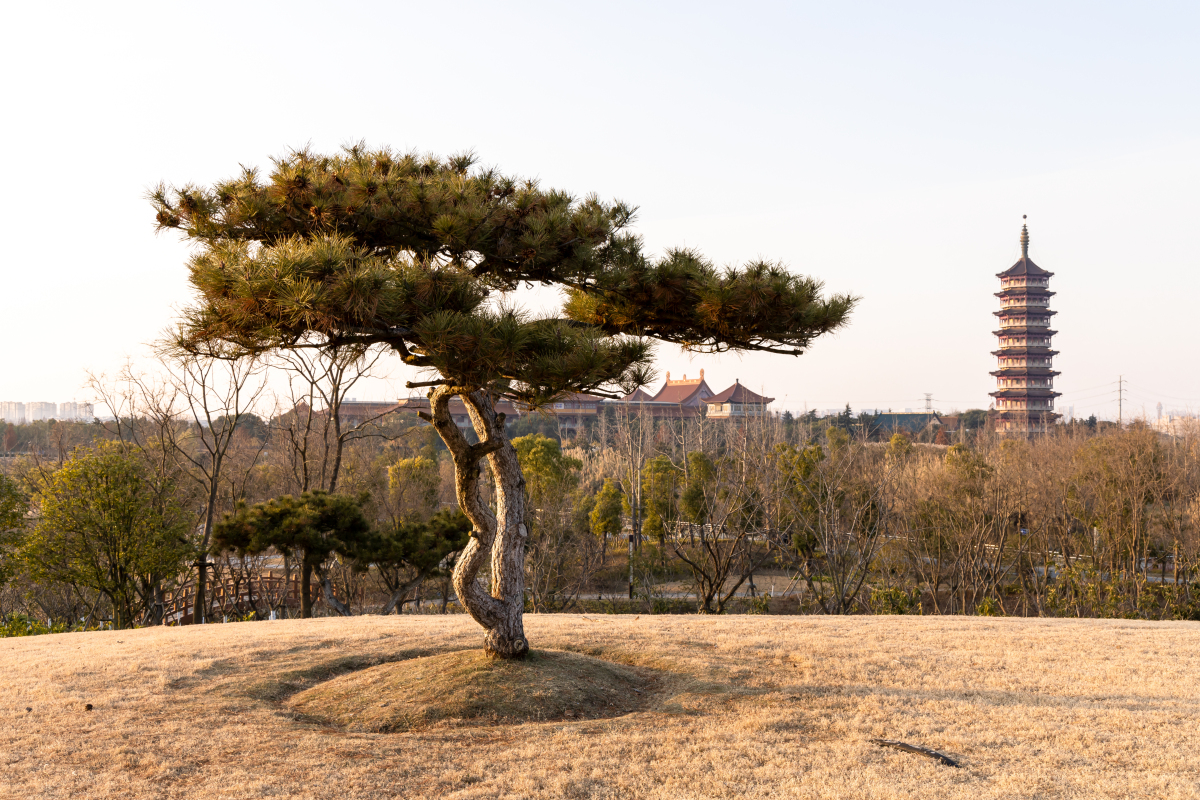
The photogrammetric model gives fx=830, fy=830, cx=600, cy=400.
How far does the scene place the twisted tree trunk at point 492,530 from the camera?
4.98 meters

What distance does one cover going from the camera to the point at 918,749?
142 inches

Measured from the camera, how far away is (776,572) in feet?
67.5

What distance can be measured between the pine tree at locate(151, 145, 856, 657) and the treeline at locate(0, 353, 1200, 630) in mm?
6107

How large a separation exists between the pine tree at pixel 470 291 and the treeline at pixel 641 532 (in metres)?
6.11

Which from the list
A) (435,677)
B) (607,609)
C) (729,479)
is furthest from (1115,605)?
(435,677)

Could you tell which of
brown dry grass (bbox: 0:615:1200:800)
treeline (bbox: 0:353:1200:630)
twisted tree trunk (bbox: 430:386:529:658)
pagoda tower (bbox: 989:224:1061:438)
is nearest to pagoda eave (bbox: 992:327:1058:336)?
pagoda tower (bbox: 989:224:1061:438)

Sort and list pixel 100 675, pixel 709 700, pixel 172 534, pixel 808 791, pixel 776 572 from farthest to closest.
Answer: pixel 776 572 < pixel 172 534 < pixel 100 675 < pixel 709 700 < pixel 808 791

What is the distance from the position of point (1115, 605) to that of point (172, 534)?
13529mm

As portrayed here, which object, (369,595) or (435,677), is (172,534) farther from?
(435,677)

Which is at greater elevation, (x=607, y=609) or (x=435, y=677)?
(x=435, y=677)

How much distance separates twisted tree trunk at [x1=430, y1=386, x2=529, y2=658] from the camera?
196 inches

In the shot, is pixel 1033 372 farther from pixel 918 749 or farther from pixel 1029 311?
pixel 918 749

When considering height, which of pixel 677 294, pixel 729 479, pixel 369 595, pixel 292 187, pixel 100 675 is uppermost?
pixel 292 187

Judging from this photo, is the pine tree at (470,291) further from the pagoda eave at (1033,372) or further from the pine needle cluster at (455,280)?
the pagoda eave at (1033,372)
